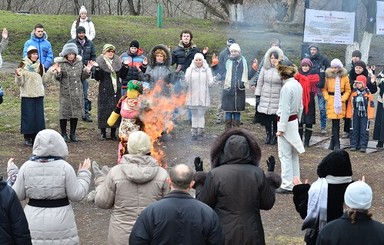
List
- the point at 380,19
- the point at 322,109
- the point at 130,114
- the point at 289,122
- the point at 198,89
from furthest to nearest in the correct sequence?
the point at 380,19 → the point at 322,109 → the point at 198,89 → the point at 289,122 → the point at 130,114

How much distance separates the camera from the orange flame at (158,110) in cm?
1082

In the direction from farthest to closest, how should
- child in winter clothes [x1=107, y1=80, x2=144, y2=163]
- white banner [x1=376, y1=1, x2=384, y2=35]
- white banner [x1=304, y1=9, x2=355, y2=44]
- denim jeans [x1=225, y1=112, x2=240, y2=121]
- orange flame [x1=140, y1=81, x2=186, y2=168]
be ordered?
1. white banner [x1=376, y1=1, x2=384, y2=35]
2. white banner [x1=304, y1=9, x2=355, y2=44]
3. denim jeans [x1=225, y1=112, x2=240, y2=121]
4. orange flame [x1=140, y1=81, x2=186, y2=168]
5. child in winter clothes [x1=107, y1=80, x2=144, y2=163]

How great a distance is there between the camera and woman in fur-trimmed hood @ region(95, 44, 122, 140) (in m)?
14.3

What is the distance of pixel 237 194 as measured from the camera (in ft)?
21.4

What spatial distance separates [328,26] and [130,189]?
13.6m

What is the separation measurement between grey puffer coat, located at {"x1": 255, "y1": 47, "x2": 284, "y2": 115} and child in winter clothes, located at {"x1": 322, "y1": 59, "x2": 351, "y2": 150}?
101 centimetres

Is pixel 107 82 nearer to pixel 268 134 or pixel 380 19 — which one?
pixel 268 134

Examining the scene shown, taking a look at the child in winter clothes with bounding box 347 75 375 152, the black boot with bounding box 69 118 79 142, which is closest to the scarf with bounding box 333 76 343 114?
the child in winter clothes with bounding box 347 75 375 152

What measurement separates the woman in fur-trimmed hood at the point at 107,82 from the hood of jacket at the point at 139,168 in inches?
305

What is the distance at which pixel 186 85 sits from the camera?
15.0 m

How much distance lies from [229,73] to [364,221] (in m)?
9.36

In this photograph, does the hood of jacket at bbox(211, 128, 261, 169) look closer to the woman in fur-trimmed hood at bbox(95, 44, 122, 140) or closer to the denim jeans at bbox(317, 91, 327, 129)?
the woman in fur-trimmed hood at bbox(95, 44, 122, 140)

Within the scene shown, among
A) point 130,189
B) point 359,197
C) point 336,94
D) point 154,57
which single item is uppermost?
point 154,57

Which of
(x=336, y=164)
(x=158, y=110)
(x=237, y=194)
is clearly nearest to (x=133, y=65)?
(x=158, y=110)
